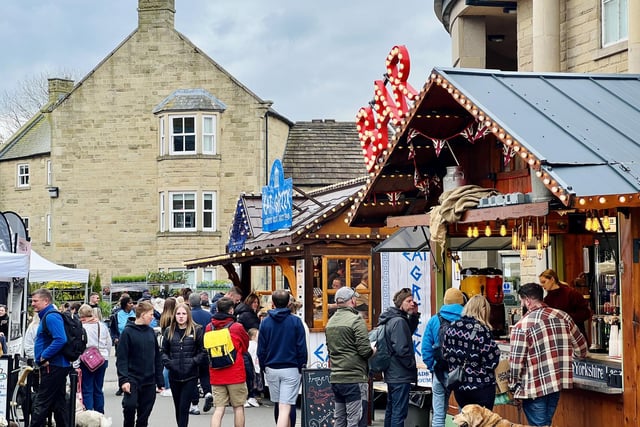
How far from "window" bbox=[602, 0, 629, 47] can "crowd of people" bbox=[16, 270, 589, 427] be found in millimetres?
5629

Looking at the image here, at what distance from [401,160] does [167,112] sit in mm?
29269

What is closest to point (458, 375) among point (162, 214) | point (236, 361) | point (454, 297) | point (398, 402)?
point (454, 297)

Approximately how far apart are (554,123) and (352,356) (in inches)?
140

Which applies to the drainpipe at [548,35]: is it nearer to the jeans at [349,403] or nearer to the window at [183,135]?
the jeans at [349,403]

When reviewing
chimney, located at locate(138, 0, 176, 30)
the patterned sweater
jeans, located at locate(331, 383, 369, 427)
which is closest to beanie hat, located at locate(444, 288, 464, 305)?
the patterned sweater

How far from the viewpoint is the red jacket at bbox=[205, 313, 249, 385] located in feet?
41.0

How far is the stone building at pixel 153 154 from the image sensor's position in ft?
134

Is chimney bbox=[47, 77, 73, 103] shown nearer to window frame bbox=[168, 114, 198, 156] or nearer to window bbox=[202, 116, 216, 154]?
window frame bbox=[168, 114, 198, 156]

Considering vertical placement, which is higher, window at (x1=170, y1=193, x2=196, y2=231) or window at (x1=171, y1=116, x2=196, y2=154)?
window at (x1=171, y1=116, x2=196, y2=154)

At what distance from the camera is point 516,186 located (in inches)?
448

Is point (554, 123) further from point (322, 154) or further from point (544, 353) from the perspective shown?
point (322, 154)

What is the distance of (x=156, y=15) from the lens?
137ft

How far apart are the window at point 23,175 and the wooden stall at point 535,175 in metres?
37.0

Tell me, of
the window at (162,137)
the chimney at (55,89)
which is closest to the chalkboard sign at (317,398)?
the window at (162,137)
